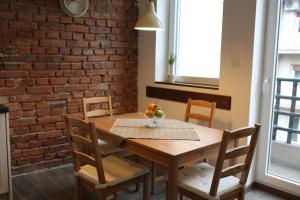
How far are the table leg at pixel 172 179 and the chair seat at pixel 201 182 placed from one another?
7.5 inches

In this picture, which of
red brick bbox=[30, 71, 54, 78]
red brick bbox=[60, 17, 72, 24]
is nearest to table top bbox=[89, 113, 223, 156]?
red brick bbox=[30, 71, 54, 78]

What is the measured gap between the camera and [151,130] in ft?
7.80

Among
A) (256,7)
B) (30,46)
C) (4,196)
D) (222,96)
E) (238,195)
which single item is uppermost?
(256,7)

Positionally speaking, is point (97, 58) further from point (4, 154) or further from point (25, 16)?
point (4, 154)

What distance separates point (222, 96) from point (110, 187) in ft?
4.85

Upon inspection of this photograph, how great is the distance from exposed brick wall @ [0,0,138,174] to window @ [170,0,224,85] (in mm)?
615

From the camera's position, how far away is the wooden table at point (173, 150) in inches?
72.4

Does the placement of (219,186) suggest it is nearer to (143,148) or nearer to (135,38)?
(143,148)

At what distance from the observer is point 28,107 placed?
3150mm

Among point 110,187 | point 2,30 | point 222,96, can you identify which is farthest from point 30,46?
point 222,96

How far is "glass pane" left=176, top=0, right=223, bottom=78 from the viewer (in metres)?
3.28

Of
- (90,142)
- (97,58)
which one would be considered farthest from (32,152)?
(90,142)

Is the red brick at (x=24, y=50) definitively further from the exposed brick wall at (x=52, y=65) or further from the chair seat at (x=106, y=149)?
the chair seat at (x=106, y=149)

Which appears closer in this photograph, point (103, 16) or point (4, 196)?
point (4, 196)
